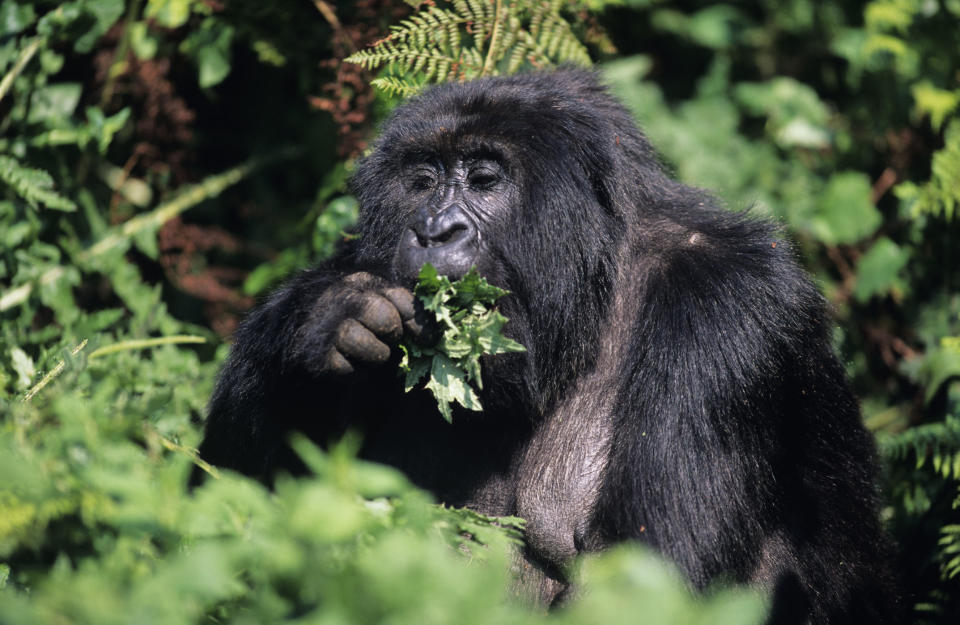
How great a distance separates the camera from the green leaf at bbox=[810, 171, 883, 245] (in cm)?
559

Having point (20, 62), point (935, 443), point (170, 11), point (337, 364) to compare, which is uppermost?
point (170, 11)

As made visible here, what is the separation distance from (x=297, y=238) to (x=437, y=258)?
2505mm

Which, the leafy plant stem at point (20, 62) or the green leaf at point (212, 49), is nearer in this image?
the leafy plant stem at point (20, 62)

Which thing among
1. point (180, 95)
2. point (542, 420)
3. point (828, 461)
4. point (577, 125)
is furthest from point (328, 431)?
point (180, 95)

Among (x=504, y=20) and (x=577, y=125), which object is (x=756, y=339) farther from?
(x=504, y=20)

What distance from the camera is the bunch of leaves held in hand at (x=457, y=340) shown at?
2.85m

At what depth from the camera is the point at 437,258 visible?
292 centimetres

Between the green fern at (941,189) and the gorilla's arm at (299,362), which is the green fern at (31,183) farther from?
the green fern at (941,189)

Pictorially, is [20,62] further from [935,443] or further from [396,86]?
[935,443]

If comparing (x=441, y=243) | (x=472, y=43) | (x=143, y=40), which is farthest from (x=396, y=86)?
(x=143, y=40)

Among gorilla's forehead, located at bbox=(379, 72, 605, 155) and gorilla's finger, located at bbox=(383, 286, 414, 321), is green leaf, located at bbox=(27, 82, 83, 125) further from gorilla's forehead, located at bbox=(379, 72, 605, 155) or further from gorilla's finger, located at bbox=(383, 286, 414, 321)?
gorilla's finger, located at bbox=(383, 286, 414, 321)

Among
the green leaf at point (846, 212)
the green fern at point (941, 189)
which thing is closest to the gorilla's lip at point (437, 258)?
the green fern at point (941, 189)

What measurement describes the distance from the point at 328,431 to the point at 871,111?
4.49m

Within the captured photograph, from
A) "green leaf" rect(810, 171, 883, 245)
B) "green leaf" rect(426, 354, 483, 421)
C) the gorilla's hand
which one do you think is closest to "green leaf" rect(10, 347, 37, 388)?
the gorilla's hand
